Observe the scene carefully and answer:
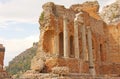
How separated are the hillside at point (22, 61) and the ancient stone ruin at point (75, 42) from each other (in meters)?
27.5

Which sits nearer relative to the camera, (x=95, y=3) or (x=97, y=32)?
(x=97, y=32)

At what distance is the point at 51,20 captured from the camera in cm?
3073

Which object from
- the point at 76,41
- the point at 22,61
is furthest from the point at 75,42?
the point at 22,61

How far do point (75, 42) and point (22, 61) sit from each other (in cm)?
4396

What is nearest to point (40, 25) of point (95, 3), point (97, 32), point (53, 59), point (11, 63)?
point (53, 59)

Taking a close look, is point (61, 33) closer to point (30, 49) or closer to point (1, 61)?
point (1, 61)

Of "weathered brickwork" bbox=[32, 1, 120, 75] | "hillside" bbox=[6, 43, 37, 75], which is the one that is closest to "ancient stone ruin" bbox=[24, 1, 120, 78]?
"weathered brickwork" bbox=[32, 1, 120, 75]

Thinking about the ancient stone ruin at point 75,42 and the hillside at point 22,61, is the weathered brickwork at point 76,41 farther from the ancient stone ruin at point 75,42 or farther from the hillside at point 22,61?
the hillside at point 22,61

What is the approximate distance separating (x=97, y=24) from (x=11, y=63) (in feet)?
126

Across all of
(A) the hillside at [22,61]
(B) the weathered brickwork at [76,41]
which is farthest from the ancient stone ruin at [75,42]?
(A) the hillside at [22,61]

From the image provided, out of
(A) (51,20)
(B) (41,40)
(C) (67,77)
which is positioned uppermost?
(A) (51,20)

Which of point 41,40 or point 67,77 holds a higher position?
point 41,40

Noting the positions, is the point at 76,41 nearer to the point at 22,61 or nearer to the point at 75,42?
the point at 75,42

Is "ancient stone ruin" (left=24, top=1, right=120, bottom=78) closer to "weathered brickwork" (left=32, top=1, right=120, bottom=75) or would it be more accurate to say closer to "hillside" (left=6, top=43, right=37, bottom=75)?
"weathered brickwork" (left=32, top=1, right=120, bottom=75)
